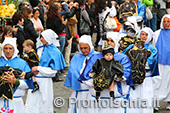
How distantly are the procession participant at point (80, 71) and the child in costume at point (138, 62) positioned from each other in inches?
36.1

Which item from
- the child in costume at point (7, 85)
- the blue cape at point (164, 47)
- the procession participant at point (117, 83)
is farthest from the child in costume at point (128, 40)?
the child in costume at point (7, 85)

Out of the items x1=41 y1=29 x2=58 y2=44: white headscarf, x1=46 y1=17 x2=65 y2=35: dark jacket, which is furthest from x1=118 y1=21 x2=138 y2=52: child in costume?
x1=46 y1=17 x2=65 y2=35: dark jacket

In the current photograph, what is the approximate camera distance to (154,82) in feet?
31.3

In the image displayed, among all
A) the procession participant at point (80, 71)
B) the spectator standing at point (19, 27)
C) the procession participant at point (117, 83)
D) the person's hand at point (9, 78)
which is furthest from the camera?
the spectator standing at point (19, 27)

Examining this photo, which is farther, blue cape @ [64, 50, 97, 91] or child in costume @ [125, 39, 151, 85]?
child in costume @ [125, 39, 151, 85]

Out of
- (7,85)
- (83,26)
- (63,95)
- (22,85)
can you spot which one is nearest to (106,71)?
(22,85)

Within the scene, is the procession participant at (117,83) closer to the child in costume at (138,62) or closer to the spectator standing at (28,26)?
the child in costume at (138,62)

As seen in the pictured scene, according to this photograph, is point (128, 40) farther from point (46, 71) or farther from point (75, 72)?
point (75, 72)

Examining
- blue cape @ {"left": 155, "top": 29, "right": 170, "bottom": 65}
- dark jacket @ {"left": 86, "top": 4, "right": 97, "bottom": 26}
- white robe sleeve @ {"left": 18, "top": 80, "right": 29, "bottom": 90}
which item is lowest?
white robe sleeve @ {"left": 18, "top": 80, "right": 29, "bottom": 90}

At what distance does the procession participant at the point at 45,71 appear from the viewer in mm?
8508

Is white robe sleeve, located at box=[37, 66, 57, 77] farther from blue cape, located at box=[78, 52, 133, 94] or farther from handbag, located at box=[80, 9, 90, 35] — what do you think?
handbag, located at box=[80, 9, 90, 35]

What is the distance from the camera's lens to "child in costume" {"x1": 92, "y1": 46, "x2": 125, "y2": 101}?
6820 mm

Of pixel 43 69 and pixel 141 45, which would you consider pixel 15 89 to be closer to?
pixel 43 69

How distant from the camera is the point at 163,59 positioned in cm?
996
